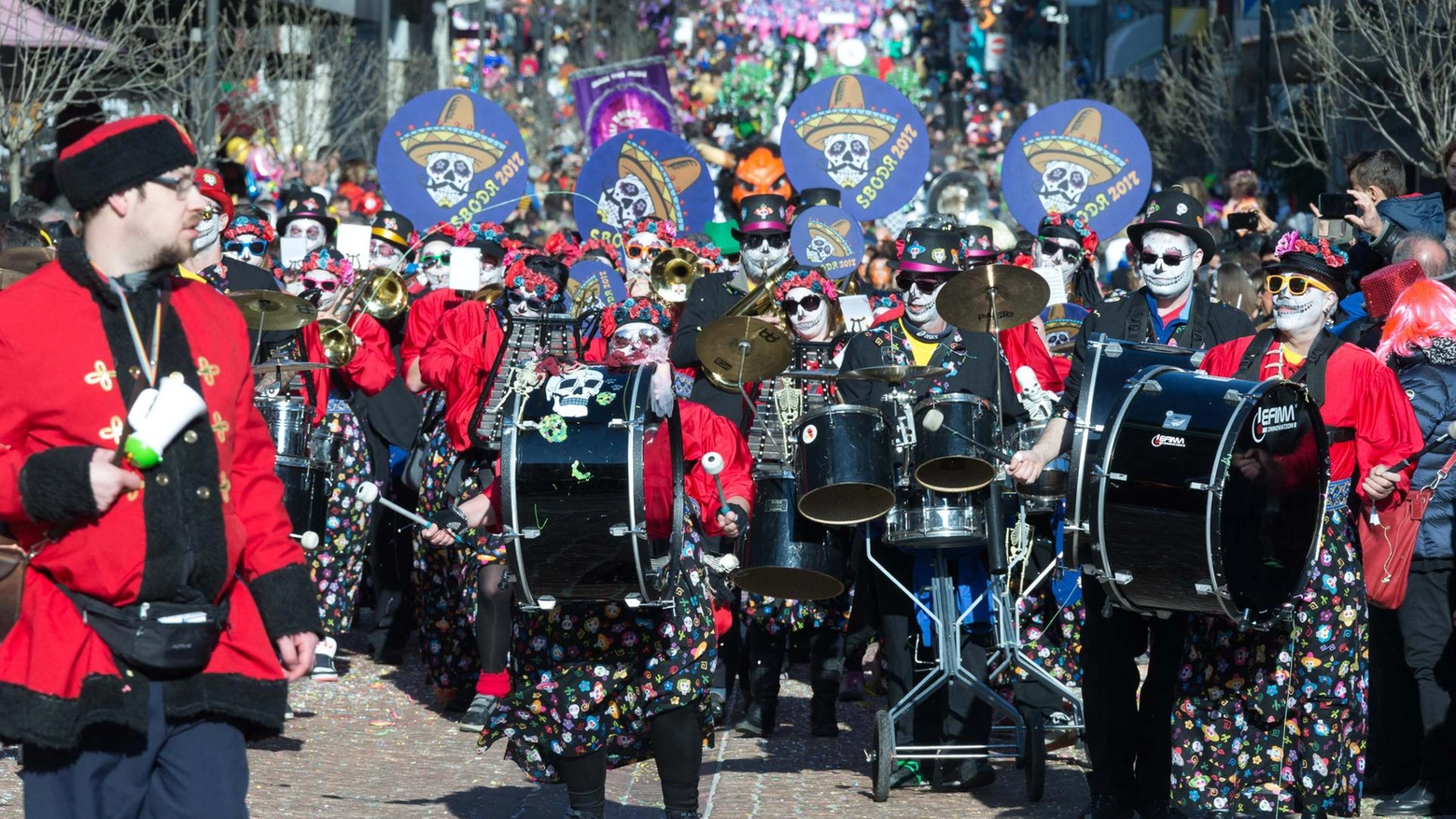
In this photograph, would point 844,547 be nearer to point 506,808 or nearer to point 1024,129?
point 506,808

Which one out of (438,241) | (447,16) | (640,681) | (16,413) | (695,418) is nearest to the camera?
(16,413)

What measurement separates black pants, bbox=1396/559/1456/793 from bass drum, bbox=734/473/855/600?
2003 millimetres

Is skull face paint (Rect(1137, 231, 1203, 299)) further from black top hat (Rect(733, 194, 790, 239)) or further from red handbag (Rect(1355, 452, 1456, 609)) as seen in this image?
black top hat (Rect(733, 194, 790, 239))

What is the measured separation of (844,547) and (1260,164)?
690 inches

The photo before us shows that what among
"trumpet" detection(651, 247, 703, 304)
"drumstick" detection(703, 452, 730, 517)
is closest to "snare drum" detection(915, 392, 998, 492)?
"drumstick" detection(703, 452, 730, 517)

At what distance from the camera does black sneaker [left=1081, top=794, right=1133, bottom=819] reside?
686 centimetres

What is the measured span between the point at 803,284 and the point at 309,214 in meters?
3.61

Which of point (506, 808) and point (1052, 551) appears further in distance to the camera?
point (1052, 551)

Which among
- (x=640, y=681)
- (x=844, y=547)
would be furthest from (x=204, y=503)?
(x=844, y=547)

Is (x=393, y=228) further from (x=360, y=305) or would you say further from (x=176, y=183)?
(x=176, y=183)

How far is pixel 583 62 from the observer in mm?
50500

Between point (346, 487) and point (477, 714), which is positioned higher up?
point (346, 487)

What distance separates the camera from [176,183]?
14.0 ft

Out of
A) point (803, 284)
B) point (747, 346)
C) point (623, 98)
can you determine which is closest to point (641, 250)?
point (803, 284)
